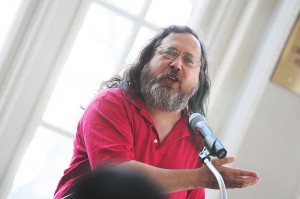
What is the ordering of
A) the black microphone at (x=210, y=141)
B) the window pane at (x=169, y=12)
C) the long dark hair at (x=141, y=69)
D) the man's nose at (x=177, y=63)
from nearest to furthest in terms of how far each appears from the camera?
the black microphone at (x=210, y=141), the man's nose at (x=177, y=63), the long dark hair at (x=141, y=69), the window pane at (x=169, y=12)

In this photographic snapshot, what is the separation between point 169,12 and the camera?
6.07ft

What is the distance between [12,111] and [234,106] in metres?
0.97

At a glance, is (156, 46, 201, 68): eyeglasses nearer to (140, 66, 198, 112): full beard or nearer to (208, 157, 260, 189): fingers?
(140, 66, 198, 112): full beard

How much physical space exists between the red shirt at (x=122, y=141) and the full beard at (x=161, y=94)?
0.13ft

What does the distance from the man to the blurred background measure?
25 cm

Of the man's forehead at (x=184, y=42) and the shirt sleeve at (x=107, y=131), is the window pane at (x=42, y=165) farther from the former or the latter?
the man's forehead at (x=184, y=42)

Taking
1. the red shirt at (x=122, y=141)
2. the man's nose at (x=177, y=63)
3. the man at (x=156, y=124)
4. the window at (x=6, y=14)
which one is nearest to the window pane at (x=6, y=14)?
the window at (x=6, y=14)

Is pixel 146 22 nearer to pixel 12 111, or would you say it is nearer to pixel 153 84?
pixel 153 84

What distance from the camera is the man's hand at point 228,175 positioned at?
1.08m

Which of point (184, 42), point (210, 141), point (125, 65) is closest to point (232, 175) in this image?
point (210, 141)

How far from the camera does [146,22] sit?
1826 millimetres

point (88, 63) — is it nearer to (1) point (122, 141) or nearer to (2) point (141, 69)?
(2) point (141, 69)

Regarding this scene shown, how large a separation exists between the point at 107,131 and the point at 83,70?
691 mm

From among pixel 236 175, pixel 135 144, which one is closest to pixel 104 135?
pixel 135 144
